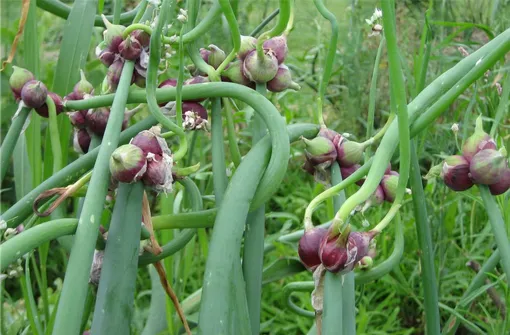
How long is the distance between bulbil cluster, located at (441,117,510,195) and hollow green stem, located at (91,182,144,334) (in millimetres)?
197

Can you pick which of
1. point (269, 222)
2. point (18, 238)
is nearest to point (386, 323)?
point (269, 222)

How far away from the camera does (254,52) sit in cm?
45

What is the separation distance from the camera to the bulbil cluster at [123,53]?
1.46 feet

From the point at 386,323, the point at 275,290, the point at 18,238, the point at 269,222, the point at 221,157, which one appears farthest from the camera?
the point at 269,222

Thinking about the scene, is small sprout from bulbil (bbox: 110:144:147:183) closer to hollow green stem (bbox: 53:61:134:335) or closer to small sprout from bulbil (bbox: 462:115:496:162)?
hollow green stem (bbox: 53:61:134:335)

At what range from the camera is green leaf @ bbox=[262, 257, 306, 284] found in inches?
19.3

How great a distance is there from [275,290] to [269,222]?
0.21 metres

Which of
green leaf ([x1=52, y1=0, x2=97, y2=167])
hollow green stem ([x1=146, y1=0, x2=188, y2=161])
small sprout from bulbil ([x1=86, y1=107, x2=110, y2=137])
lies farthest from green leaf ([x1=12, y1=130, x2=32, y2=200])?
hollow green stem ([x1=146, y1=0, x2=188, y2=161])

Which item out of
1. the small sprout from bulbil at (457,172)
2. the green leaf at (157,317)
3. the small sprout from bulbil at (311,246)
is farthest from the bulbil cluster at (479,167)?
the green leaf at (157,317)

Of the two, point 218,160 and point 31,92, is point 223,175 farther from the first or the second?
point 31,92

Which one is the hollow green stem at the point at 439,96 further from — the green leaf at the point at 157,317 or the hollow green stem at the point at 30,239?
the green leaf at the point at 157,317

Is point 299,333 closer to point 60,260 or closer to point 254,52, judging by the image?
point 60,260

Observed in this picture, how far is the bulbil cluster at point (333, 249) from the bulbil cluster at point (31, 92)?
0.23 m

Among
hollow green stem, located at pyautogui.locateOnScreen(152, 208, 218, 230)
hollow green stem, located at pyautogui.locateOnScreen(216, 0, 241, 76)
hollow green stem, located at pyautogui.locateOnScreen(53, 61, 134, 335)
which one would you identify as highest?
hollow green stem, located at pyautogui.locateOnScreen(216, 0, 241, 76)
